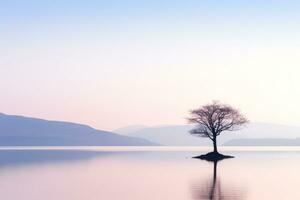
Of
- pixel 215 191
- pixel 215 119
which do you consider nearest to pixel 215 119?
pixel 215 119

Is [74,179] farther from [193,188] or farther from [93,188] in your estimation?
[193,188]

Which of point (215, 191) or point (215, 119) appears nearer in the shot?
point (215, 191)

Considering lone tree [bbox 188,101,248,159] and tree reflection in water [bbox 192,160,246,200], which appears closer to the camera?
tree reflection in water [bbox 192,160,246,200]

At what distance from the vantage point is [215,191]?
45969mm

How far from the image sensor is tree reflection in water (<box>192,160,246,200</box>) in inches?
1635

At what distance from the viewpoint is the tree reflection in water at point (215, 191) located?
41.5 m

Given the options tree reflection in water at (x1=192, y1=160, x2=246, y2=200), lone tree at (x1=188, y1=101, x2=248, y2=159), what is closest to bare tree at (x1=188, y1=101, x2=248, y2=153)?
lone tree at (x1=188, y1=101, x2=248, y2=159)

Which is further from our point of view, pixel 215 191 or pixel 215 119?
pixel 215 119

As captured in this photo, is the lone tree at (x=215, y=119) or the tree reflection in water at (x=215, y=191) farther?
the lone tree at (x=215, y=119)

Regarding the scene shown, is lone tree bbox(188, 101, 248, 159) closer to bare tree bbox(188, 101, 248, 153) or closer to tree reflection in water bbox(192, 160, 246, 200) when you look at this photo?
bare tree bbox(188, 101, 248, 153)

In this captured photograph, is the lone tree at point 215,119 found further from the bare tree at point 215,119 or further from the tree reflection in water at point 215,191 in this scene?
the tree reflection in water at point 215,191

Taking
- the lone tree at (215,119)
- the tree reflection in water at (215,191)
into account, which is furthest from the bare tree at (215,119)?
the tree reflection in water at (215,191)

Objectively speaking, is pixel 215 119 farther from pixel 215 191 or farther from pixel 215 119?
pixel 215 191

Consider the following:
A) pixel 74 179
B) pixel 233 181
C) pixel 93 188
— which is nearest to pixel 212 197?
pixel 93 188
